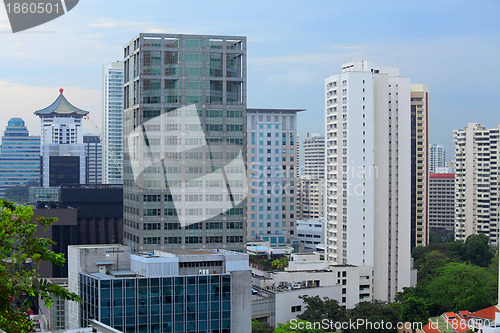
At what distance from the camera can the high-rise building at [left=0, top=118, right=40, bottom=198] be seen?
Result: 12412cm

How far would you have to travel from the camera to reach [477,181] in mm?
71938

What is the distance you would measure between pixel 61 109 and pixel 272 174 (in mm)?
65529

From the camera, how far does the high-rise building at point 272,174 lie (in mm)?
71875

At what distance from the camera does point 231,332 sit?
25641 millimetres

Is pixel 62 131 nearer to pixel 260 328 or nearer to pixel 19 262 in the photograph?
pixel 260 328

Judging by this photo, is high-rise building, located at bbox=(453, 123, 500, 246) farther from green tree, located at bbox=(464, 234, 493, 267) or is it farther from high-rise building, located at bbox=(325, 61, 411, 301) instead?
high-rise building, located at bbox=(325, 61, 411, 301)

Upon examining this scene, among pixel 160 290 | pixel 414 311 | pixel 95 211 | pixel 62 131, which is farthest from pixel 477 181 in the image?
pixel 62 131

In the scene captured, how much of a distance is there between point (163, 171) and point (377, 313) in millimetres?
13246

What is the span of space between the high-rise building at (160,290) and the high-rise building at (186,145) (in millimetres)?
10509

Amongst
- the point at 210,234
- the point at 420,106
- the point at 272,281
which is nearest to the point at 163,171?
the point at 210,234

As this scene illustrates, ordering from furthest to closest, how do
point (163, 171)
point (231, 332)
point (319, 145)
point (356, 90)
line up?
1. point (319, 145)
2. point (356, 90)
3. point (163, 171)
4. point (231, 332)

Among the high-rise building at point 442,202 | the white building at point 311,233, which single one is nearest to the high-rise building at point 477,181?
the high-rise building at point 442,202

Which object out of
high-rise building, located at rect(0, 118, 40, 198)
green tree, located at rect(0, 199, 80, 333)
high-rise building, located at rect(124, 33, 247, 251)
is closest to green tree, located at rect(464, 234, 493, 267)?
high-rise building, located at rect(124, 33, 247, 251)

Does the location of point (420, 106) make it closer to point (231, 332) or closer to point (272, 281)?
point (272, 281)
